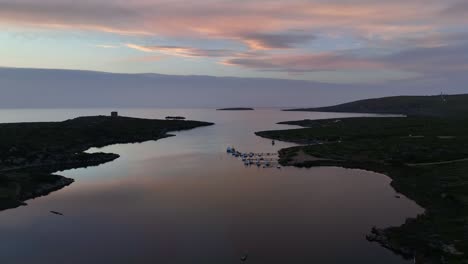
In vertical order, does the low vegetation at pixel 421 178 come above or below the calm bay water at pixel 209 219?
above

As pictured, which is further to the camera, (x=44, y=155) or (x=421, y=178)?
(x=44, y=155)

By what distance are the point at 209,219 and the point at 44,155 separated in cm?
6511

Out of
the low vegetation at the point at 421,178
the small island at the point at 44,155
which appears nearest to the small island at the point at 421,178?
the low vegetation at the point at 421,178

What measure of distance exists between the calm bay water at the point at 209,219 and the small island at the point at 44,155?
379cm

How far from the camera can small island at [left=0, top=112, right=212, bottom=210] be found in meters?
64.5

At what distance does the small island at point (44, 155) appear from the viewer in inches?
2539

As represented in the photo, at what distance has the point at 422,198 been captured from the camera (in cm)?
5494

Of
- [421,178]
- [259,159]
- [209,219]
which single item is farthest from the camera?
[259,159]

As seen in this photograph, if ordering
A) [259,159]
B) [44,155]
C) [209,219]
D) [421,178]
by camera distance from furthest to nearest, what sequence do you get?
[259,159], [44,155], [421,178], [209,219]

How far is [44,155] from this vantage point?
9769 cm

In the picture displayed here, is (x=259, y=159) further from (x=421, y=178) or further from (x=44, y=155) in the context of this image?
(x=44, y=155)

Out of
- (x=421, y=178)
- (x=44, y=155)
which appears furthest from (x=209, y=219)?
(x=44, y=155)

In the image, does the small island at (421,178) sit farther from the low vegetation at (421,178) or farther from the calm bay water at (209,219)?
the calm bay water at (209,219)

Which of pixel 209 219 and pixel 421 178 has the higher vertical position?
pixel 421 178
